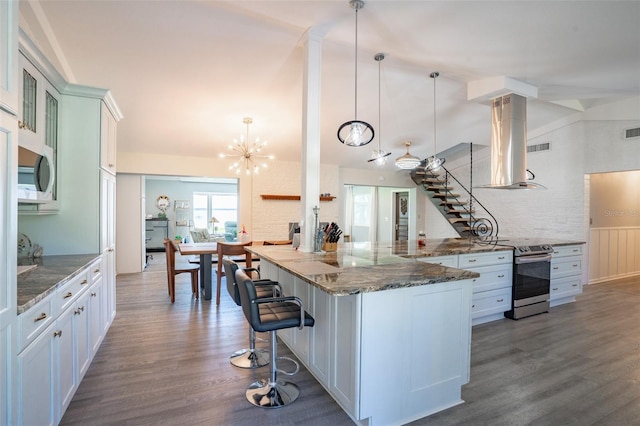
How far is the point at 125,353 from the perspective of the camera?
286 centimetres

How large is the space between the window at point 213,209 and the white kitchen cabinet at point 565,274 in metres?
9.19

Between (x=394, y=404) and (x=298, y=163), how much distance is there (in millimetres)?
5596

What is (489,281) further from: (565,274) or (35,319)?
(35,319)

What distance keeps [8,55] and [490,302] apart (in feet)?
14.5

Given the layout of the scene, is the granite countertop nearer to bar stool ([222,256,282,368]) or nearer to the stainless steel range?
bar stool ([222,256,282,368])

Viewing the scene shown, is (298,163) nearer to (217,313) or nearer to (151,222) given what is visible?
(217,313)

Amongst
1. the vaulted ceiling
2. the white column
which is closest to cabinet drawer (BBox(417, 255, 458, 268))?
the white column

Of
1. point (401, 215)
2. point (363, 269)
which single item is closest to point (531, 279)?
point (363, 269)

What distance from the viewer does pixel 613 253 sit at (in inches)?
243

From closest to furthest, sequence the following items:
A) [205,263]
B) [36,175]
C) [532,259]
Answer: [36,175], [532,259], [205,263]

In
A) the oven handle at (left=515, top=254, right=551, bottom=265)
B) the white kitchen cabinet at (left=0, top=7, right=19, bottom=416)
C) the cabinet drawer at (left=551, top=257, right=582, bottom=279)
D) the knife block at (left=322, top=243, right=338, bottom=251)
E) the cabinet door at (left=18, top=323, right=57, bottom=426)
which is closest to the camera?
the white kitchen cabinet at (left=0, top=7, right=19, bottom=416)

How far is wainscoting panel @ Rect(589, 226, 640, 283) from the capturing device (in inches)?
230

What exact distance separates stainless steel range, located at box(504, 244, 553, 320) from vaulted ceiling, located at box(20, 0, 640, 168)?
2.19 meters

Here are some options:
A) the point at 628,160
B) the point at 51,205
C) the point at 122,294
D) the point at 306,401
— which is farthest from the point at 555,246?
the point at 122,294
